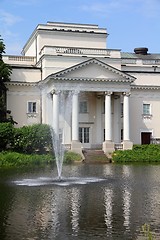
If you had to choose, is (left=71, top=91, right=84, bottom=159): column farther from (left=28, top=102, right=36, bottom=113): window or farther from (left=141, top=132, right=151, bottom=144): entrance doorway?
(left=141, top=132, right=151, bottom=144): entrance doorway

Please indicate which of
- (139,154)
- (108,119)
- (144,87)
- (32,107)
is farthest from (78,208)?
(144,87)

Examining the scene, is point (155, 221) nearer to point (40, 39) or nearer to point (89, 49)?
point (89, 49)

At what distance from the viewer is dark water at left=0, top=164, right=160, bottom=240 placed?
42.9ft

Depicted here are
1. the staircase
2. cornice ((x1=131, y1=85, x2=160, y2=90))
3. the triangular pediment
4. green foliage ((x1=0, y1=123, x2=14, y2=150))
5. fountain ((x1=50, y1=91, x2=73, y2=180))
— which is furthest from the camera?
cornice ((x1=131, y1=85, x2=160, y2=90))

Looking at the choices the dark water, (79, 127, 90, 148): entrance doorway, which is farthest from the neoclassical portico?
the dark water

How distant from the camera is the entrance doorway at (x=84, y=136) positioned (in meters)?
49.6

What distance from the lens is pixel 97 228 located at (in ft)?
44.4

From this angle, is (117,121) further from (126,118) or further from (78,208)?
(78,208)

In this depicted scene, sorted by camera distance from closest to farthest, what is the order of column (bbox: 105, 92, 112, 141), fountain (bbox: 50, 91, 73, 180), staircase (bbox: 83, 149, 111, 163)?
1. staircase (bbox: 83, 149, 111, 163)
2. fountain (bbox: 50, 91, 73, 180)
3. column (bbox: 105, 92, 112, 141)

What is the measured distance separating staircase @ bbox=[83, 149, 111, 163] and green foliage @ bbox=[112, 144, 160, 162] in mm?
911

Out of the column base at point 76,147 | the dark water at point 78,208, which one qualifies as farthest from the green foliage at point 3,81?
the dark water at point 78,208

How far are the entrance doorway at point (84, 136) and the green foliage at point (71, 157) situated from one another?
247 inches

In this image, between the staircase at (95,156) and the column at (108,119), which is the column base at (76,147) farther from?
the column at (108,119)

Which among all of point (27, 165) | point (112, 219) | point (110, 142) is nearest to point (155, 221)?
point (112, 219)
